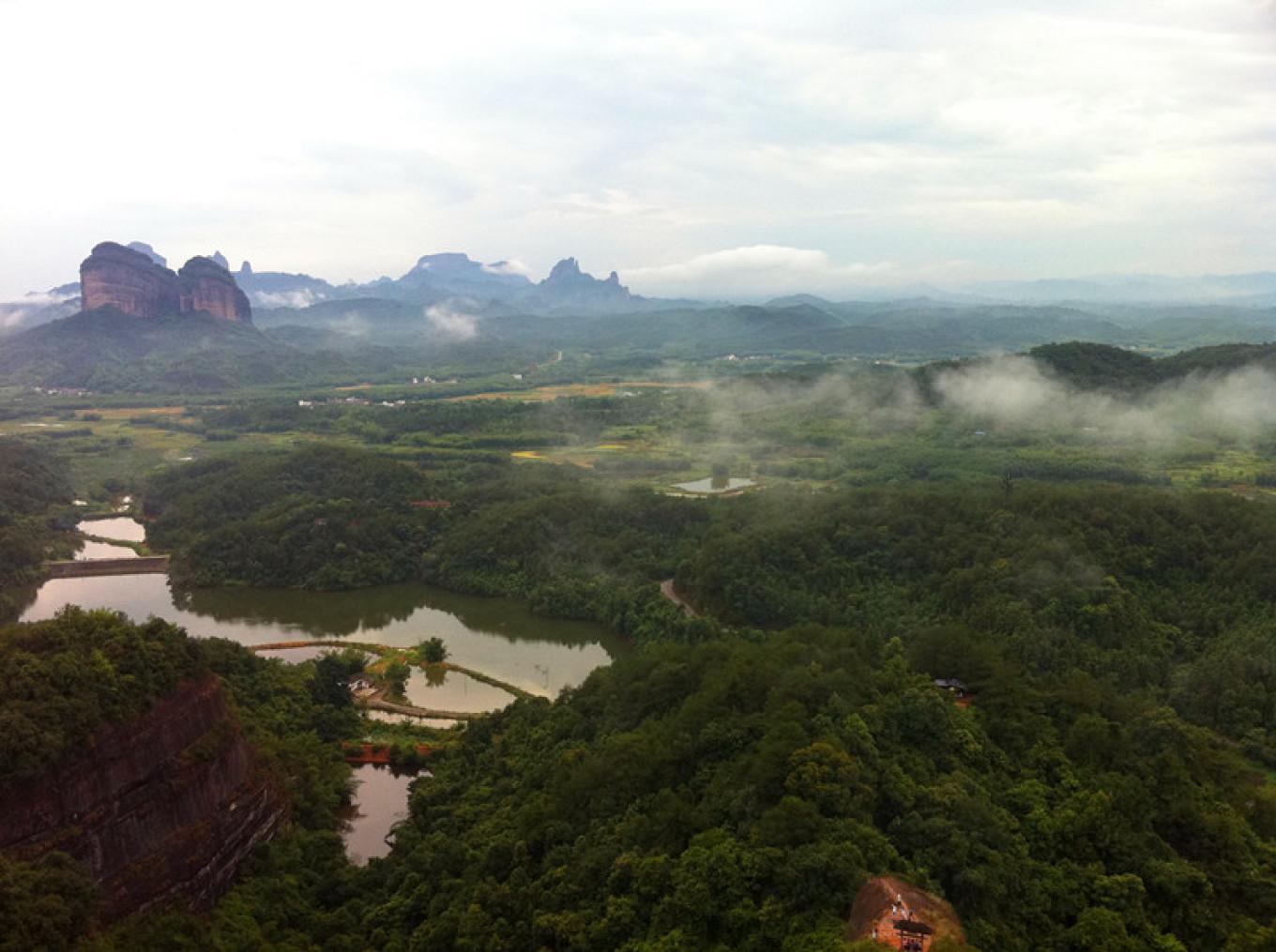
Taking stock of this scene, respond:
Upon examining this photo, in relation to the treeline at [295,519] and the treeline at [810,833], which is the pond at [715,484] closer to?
the treeline at [295,519]

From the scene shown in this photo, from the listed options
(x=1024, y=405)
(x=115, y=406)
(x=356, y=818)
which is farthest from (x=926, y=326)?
(x=356, y=818)

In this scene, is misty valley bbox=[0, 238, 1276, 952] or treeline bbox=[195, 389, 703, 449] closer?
misty valley bbox=[0, 238, 1276, 952]

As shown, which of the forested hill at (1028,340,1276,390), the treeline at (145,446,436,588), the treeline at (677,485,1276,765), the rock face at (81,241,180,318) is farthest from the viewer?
the rock face at (81,241,180,318)

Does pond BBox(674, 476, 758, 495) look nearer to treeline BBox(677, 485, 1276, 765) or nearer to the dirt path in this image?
treeline BBox(677, 485, 1276, 765)

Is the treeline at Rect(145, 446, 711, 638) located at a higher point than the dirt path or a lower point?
higher

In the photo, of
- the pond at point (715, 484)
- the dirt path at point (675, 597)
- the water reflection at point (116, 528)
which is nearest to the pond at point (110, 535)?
the water reflection at point (116, 528)

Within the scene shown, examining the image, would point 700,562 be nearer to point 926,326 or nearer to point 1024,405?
point 1024,405

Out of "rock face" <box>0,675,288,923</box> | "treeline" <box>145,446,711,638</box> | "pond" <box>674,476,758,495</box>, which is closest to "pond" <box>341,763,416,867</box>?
"rock face" <box>0,675,288,923</box>

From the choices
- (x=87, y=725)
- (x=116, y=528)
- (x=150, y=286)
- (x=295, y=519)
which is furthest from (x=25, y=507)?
(x=150, y=286)
